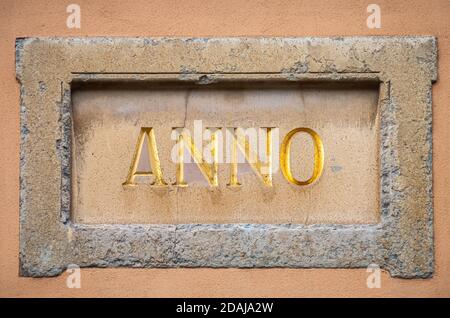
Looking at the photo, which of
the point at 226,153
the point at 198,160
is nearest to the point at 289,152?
the point at 226,153

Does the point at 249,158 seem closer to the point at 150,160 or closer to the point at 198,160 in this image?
the point at 198,160

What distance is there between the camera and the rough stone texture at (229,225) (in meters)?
3.06

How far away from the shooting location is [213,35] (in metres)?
3.12

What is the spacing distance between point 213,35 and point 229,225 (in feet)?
3.08

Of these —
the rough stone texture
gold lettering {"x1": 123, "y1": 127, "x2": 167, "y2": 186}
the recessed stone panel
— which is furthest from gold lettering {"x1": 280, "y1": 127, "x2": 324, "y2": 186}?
gold lettering {"x1": 123, "y1": 127, "x2": 167, "y2": 186}

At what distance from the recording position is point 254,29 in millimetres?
3127

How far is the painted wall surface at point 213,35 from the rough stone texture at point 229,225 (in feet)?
0.16

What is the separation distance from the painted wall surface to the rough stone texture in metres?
0.05

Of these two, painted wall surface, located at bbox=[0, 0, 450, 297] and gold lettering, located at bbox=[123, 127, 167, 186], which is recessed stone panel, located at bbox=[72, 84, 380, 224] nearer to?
gold lettering, located at bbox=[123, 127, 167, 186]

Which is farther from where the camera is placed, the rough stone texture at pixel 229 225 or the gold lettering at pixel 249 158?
the gold lettering at pixel 249 158

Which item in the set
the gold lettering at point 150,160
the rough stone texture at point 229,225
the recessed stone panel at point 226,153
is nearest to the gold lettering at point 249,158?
the recessed stone panel at point 226,153

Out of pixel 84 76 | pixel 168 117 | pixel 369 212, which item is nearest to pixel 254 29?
pixel 168 117

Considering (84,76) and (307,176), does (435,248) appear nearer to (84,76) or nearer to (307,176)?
(307,176)

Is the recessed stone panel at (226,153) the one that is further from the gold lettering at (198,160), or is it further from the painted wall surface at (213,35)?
the painted wall surface at (213,35)
